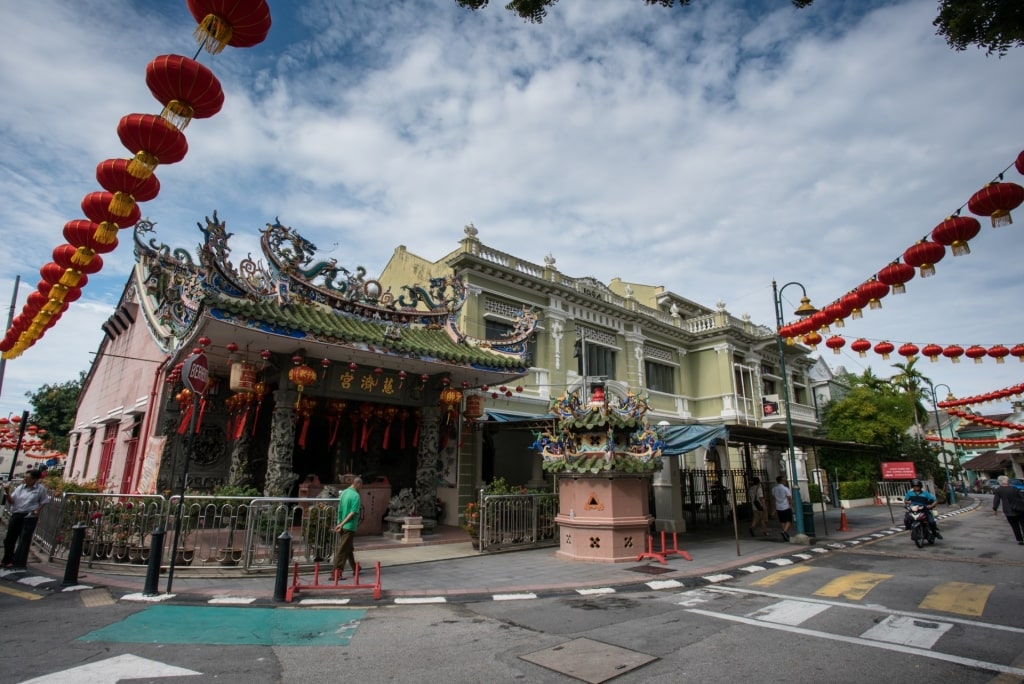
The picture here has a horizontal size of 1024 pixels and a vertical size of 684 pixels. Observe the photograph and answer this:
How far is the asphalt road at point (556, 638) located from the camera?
14.4 ft

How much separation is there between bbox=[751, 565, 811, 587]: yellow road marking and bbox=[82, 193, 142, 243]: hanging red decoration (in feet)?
35.3

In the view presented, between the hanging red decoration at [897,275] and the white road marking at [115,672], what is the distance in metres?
10.2

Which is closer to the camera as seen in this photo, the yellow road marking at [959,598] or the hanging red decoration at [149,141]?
the hanging red decoration at [149,141]

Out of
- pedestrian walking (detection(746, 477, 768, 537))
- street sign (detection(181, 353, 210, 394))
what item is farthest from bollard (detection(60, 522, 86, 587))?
pedestrian walking (detection(746, 477, 768, 537))

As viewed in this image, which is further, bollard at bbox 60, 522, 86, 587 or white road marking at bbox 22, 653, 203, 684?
bollard at bbox 60, 522, 86, 587

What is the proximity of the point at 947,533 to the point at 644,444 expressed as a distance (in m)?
12.2

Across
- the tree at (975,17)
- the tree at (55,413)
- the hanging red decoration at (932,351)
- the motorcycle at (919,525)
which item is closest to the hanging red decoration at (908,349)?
the hanging red decoration at (932,351)

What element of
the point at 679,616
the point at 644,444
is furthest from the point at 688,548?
the point at 679,616

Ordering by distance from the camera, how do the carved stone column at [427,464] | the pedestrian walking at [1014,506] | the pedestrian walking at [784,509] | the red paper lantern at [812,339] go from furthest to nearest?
1. the pedestrian walking at [784,509]
2. the carved stone column at [427,464]
3. the pedestrian walking at [1014,506]
4. the red paper lantern at [812,339]

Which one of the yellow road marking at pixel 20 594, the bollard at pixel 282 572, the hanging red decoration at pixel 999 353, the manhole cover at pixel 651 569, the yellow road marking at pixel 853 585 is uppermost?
the hanging red decoration at pixel 999 353

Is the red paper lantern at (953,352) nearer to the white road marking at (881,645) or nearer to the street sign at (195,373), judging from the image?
the white road marking at (881,645)

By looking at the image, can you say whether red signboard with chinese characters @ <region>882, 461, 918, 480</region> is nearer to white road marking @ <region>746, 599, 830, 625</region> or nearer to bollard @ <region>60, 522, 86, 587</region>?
white road marking @ <region>746, 599, 830, 625</region>

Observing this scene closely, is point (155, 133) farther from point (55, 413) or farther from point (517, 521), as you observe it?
point (55, 413)

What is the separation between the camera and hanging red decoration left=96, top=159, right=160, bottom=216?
6.12 metres
